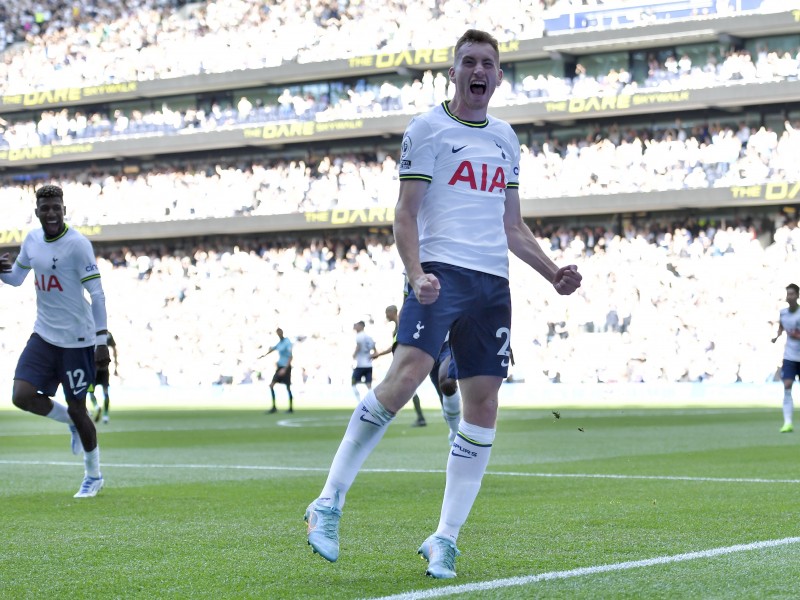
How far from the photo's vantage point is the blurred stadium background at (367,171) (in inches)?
1460

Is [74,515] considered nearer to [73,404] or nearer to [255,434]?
[73,404]

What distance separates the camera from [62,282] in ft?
32.7

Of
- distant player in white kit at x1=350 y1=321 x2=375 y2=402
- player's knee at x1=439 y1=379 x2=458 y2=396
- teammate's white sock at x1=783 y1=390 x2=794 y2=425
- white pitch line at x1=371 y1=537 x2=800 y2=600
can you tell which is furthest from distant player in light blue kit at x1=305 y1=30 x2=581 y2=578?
distant player in white kit at x1=350 y1=321 x2=375 y2=402

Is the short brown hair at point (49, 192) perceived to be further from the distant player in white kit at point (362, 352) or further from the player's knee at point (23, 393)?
the distant player in white kit at point (362, 352)

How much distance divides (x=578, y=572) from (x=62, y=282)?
5523mm

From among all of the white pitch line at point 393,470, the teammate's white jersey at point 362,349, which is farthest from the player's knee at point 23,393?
the teammate's white jersey at point 362,349

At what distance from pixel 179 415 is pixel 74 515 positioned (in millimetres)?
20384

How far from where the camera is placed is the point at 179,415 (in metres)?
29.0

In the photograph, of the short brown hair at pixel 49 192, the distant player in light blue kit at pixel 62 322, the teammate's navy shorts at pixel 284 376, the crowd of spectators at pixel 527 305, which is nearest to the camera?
the short brown hair at pixel 49 192

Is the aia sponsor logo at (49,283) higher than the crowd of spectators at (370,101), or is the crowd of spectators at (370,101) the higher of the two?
the crowd of spectators at (370,101)

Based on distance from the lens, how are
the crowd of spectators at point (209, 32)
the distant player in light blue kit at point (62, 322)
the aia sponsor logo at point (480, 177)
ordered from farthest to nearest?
the crowd of spectators at point (209, 32)
the distant player in light blue kit at point (62, 322)
the aia sponsor logo at point (480, 177)

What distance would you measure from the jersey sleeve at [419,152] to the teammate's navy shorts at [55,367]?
4812 millimetres

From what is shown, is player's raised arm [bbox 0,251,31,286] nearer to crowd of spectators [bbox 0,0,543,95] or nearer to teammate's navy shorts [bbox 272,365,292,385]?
teammate's navy shorts [bbox 272,365,292,385]

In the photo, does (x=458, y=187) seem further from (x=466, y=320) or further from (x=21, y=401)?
(x=21, y=401)
